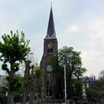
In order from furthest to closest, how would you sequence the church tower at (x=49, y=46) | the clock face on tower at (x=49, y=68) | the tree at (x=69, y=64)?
the church tower at (x=49, y=46)
the clock face on tower at (x=49, y=68)
the tree at (x=69, y=64)

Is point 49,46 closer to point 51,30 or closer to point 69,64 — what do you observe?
point 51,30

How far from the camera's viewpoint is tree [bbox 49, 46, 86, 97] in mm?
43156

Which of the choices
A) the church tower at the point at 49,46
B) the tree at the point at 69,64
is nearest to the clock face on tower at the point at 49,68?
the church tower at the point at 49,46

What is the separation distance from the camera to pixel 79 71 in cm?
4303

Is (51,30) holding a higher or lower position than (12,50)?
higher

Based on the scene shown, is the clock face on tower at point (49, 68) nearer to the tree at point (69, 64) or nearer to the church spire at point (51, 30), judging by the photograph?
the tree at point (69, 64)

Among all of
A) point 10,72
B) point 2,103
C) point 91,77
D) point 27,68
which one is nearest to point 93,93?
point 2,103

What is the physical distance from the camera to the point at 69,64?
4397cm

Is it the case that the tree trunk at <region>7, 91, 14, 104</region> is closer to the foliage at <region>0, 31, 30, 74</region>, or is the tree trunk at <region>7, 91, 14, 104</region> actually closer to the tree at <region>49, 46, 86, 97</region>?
the foliage at <region>0, 31, 30, 74</region>

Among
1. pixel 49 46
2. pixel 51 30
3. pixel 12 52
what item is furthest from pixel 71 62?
pixel 12 52

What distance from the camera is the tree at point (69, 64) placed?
43.2m

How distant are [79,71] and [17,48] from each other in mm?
Answer: 32755

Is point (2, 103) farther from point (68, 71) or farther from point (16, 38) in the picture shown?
point (68, 71)

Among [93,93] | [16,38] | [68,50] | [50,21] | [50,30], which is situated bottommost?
[93,93]
